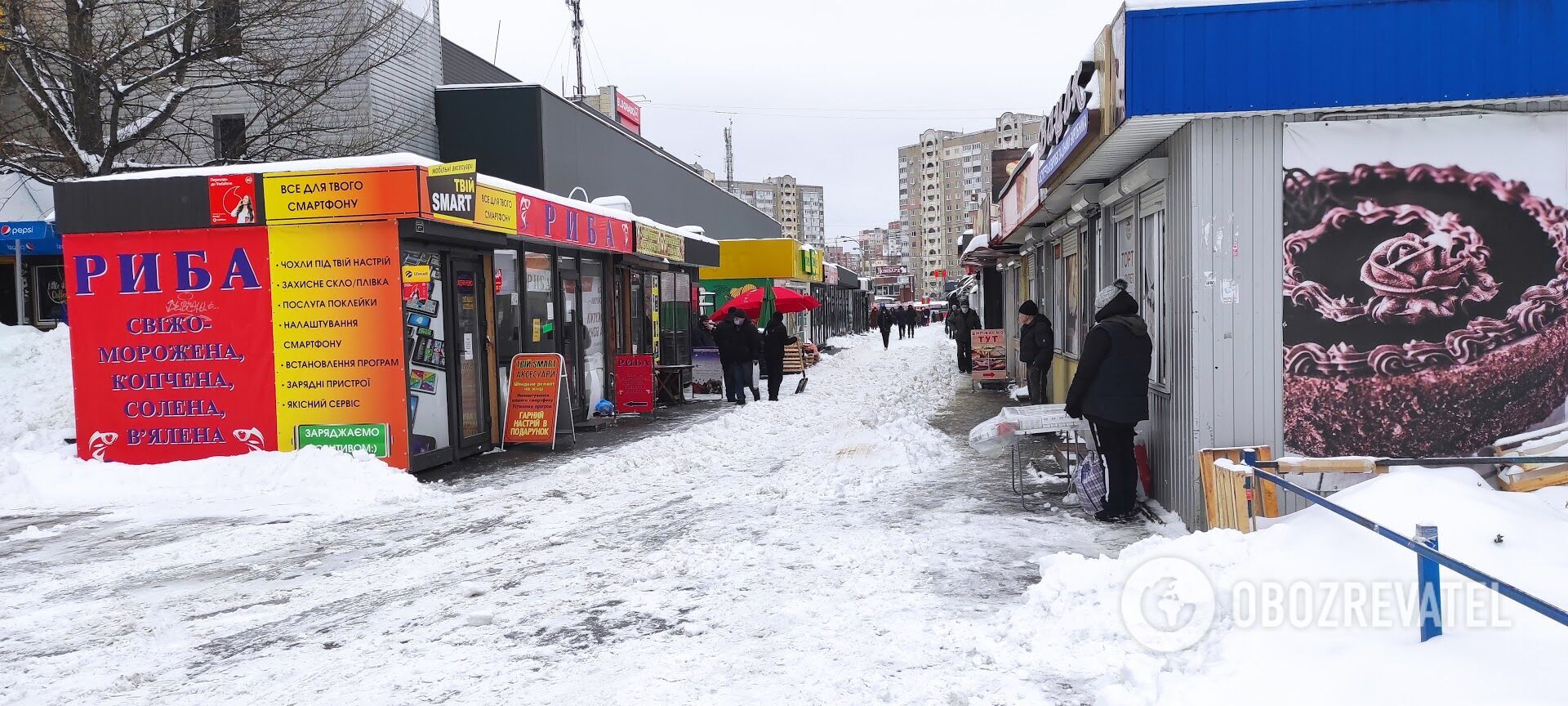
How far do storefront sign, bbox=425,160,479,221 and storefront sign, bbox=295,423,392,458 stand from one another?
7.53 feet

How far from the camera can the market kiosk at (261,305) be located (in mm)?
10641

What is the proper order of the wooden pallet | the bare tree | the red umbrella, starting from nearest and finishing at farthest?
the wooden pallet < the bare tree < the red umbrella

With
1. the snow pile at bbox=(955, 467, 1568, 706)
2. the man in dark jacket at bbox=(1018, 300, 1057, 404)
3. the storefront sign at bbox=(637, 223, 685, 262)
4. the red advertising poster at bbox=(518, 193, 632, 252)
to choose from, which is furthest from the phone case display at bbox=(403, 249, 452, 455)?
the snow pile at bbox=(955, 467, 1568, 706)

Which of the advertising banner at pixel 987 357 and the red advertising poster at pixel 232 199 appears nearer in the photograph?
the red advertising poster at pixel 232 199

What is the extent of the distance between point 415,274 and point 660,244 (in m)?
7.73

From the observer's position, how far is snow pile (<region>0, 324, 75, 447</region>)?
13234mm

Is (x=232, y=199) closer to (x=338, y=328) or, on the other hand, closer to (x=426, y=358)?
(x=338, y=328)

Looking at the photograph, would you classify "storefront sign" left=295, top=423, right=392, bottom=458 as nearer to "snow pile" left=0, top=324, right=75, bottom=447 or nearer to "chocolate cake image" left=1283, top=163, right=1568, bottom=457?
"snow pile" left=0, top=324, right=75, bottom=447

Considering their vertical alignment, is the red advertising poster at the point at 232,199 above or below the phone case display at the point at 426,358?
above

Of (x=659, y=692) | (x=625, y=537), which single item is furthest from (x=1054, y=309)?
(x=659, y=692)

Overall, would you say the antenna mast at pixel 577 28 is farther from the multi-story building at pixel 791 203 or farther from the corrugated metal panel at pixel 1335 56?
the multi-story building at pixel 791 203

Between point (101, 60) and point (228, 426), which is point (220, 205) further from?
point (101, 60)

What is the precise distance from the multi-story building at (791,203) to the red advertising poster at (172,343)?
12643 cm

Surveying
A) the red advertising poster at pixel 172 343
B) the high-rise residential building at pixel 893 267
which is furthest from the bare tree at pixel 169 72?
the high-rise residential building at pixel 893 267
